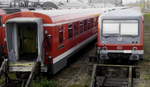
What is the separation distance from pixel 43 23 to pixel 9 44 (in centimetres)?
156

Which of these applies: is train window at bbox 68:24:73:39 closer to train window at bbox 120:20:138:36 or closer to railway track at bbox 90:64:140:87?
train window at bbox 120:20:138:36

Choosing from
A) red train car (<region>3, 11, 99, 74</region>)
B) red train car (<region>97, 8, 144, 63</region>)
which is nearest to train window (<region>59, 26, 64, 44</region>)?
red train car (<region>3, 11, 99, 74</region>)

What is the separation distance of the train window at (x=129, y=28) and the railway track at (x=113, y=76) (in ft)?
6.72

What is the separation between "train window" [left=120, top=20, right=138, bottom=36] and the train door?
159 inches

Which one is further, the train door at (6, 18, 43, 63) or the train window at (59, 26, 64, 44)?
the train window at (59, 26, 64, 44)

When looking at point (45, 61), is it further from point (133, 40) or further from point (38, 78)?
point (133, 40)

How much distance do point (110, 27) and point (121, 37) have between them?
2.24 ft

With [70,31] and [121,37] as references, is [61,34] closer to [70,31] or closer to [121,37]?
[70,31]

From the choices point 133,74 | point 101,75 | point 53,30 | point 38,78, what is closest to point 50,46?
point 53,30

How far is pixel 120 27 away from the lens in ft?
42.3

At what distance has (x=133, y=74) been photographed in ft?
35.5

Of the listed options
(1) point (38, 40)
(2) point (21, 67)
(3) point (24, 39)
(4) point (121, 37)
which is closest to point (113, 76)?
(4) point (121, 37)

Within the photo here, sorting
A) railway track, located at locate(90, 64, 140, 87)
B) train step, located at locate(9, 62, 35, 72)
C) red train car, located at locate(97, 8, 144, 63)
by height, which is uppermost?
red train car, located at locate(97, 8, 144, 63)

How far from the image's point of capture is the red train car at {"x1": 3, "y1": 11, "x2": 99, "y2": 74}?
415 inches
